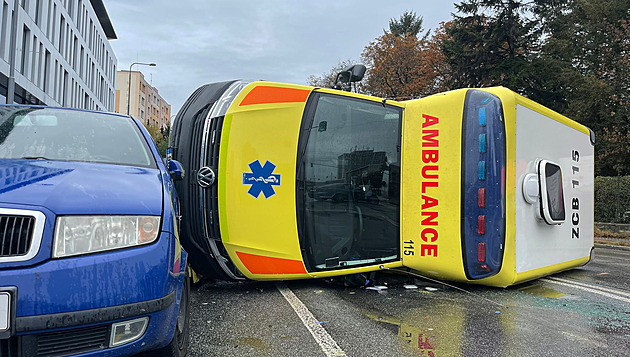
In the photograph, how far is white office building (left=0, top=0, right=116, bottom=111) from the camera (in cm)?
2116

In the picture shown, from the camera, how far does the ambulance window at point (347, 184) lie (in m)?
4.38

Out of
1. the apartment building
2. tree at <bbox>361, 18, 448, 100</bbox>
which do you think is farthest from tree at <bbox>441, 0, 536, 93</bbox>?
the apartment building

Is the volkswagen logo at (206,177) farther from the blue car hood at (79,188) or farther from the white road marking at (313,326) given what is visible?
the blue car hood at (79,188)

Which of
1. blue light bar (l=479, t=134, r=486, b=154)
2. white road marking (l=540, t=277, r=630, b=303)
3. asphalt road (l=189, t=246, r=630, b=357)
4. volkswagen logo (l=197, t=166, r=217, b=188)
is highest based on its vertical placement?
blue light bar (l=479, t=134, r=486, b=154)

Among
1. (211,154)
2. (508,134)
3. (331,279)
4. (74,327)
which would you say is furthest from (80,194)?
(508,134)

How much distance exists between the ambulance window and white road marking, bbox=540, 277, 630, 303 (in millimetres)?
2389

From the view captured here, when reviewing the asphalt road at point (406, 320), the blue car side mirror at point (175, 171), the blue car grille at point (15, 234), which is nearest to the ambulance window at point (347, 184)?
the asphalt road at point (406, 320)

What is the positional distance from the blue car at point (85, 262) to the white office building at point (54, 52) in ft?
52.3

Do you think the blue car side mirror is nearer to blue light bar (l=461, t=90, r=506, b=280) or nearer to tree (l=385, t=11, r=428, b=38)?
blue light bar (l=461, t=90, r=506, b=280)

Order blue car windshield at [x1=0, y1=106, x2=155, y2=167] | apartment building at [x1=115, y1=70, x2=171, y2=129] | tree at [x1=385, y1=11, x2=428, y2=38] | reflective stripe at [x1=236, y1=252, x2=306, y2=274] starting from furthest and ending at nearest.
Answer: apartment building at [x1=115, y1=70, x2=171, y2=129] < tree at [x1=385, y1=11, x2=428, y2=38] < reflective stripe at [x1=236, y1=252, x2=306, y2=274] < blue car windshield at [x1=0, y1=106, x2=155, y2=167]

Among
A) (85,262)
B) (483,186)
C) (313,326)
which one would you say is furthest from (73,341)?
(483,186)

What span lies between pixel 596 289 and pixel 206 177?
4.56 m

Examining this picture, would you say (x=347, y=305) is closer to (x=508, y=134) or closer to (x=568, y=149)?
(x=508, y=134)

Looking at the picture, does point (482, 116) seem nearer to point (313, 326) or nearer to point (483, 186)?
point (483, 186)
